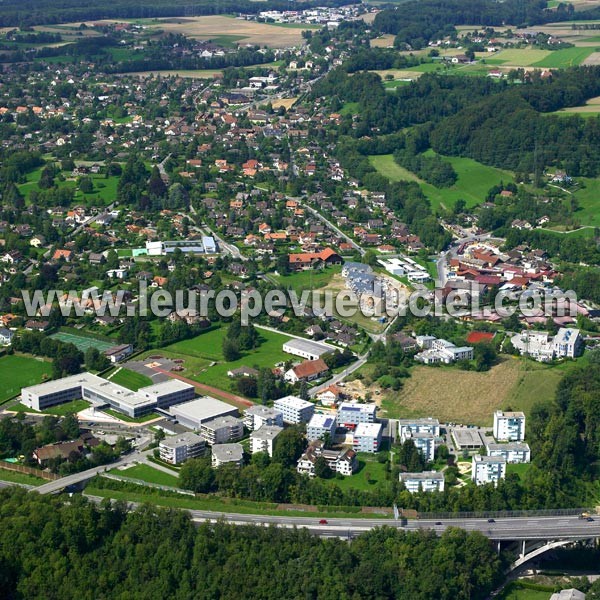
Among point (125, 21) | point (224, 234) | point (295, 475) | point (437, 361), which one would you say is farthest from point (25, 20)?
point (295, 475)

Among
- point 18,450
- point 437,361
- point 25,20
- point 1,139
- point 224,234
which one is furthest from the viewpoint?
point 25,20

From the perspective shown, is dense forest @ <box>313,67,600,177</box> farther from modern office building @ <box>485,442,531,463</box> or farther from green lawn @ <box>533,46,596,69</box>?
modern office building @ <box>485,442,531,463</box>

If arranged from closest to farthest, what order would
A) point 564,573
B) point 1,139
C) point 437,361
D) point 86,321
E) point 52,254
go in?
1. point 564,573
2. point 437,361
3. point 86,321
4. point 52,254
5. point 1,139

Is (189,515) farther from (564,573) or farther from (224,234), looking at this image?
(224,234)

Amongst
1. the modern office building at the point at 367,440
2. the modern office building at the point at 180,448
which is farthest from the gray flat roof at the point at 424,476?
the modern office building at the point at 180,448

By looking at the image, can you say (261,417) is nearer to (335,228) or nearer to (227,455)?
(227,455)

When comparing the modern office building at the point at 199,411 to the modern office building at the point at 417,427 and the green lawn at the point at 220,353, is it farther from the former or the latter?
the modern office building at the point at 417,427

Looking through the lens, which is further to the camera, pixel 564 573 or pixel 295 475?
pixel 295 475
